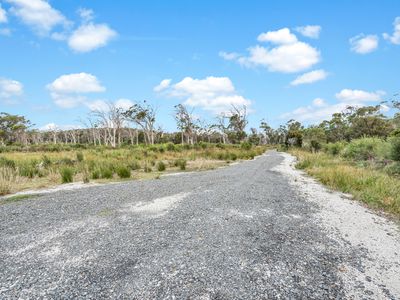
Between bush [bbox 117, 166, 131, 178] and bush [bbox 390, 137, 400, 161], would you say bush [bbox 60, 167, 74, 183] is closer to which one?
bush [bbox 117, 166, 131, 178]

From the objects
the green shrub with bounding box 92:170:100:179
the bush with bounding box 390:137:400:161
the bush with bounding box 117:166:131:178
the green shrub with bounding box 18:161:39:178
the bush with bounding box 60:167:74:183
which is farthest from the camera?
the bush with bounding box 390:137:400:161

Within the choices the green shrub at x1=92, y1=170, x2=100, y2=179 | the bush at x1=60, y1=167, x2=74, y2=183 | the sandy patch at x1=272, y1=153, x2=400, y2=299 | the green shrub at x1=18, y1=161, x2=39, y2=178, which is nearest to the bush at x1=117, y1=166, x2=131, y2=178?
the green shrub at x1=92, y1=170, x2=100, y2=179

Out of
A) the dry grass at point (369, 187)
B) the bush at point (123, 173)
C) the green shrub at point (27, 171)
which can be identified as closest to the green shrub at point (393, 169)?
the dry grass at point (369, 187)

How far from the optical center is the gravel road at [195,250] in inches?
131

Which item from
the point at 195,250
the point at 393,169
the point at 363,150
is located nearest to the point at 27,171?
the point at 195,250

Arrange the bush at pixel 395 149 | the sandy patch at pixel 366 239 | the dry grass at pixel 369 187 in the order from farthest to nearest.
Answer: the bush at pixel 395 149
the dry grass at pixel 369 187
the sandy patch at pixel 366 239

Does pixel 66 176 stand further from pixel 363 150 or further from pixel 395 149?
pixel 363 150

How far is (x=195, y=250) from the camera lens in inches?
170

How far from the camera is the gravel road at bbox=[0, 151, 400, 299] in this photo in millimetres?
3332

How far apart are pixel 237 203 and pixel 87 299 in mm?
4830

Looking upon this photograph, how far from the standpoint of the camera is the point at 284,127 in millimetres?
79250

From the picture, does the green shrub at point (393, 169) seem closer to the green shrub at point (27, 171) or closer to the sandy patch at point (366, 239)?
the sandy patch at point (366, 239)

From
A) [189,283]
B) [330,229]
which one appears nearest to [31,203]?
[189,283]

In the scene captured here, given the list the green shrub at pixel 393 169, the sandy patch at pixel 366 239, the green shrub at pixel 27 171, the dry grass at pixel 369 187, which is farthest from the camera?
the green shrub at pixel 393 169
